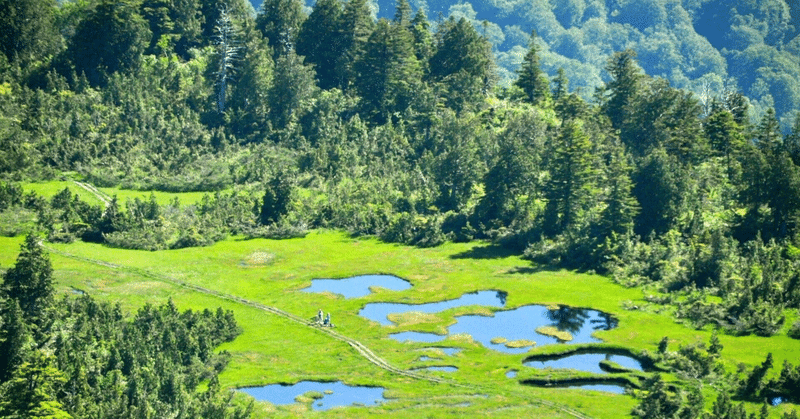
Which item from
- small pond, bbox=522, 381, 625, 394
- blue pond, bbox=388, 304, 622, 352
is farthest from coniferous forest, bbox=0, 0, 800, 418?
blue pond, bbox=388, 304, 622, 352

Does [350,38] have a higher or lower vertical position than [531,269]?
higher

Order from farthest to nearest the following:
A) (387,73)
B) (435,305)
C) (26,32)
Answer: (387,73), (26,32), (435,305)

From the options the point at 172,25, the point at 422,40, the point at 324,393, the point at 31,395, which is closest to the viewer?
the point at 31,395

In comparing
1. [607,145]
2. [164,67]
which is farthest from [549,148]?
[164,67]

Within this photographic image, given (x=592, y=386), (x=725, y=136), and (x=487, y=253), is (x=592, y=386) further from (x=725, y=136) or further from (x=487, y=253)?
(x=725, y=136)

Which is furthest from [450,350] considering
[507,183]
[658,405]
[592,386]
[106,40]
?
[106,40]

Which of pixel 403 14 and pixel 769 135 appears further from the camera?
pixel 403 14
